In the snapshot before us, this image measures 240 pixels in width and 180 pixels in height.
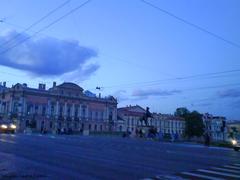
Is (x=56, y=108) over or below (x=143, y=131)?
over

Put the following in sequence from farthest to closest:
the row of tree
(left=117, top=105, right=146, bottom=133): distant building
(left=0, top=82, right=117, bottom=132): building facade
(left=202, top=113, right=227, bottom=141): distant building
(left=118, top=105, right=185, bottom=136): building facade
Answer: (left=118, top=105, right=185, bottom=136): building facade → (left=117, top=105, right=146, bottom=133): distant building → (left=0, top=82, right=117, bottom=132): building facade → the row of tree → (left=202, top=113, right=227, bottom=141): distant building

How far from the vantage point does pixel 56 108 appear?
5054 inches

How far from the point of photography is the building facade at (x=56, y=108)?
4670 inches

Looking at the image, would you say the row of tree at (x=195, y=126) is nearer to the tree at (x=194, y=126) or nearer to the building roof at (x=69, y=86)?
the tree at (x=194, y=126)

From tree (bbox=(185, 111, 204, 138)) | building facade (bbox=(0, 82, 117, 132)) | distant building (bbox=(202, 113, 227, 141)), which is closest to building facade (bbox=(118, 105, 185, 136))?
building facade (bbox=(0, 82, 117, 132))

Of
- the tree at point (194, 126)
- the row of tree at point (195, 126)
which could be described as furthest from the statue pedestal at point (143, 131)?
the tree at point (194, 126)

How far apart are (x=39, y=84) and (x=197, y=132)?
55.0 m

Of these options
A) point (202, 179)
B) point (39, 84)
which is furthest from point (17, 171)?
point (39, 84)

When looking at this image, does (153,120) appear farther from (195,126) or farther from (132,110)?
(195,126)

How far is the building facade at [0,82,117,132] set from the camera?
11862 centimetres

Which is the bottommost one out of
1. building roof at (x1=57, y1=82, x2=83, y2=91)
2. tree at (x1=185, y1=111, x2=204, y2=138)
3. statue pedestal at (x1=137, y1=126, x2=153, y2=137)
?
statue pedestal at (x1=137, y1=126, x2=153, y2=137)

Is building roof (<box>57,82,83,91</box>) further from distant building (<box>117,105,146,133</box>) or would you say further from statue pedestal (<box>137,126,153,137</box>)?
statue pedestal (<box>137,126,153,137</box>)

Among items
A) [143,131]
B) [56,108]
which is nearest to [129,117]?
[56,108]

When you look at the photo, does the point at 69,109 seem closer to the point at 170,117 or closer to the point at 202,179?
the point at 170,117
